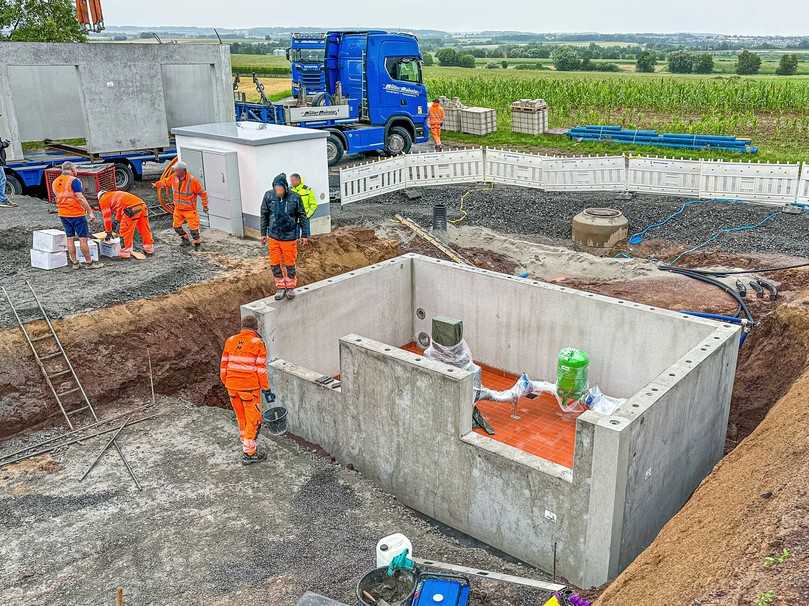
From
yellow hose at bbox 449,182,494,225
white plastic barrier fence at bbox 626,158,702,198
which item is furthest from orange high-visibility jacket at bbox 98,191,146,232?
white plastic barrier fence at bbox 626,158,702,198

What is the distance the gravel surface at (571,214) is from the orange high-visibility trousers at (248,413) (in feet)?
29.1

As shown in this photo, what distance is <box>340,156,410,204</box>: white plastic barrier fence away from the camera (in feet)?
61.0

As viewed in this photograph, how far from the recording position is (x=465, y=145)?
2859 cm

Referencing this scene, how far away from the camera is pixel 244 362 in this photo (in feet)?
26.9

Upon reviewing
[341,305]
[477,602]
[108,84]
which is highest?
[108,84]

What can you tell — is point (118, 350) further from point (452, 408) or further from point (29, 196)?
point (29, 196)

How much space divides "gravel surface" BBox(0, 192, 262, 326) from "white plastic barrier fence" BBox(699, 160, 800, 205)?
12.0m

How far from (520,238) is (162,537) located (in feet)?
38.2

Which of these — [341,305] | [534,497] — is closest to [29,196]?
[341,305]

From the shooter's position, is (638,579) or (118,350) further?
(118,350)

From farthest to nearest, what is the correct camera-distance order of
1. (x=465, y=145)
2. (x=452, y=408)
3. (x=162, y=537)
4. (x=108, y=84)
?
(x=465, y=145) < (x=108, y=84) < (x=452, y=408) < (x=162, y=537)

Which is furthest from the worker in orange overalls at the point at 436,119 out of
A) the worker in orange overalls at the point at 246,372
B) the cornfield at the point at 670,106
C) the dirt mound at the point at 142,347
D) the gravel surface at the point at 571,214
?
the worker in orange overalls at the point at 246,372

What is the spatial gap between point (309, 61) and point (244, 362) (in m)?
17.3

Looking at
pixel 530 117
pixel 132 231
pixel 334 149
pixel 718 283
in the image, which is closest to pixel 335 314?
pixel 132 231
